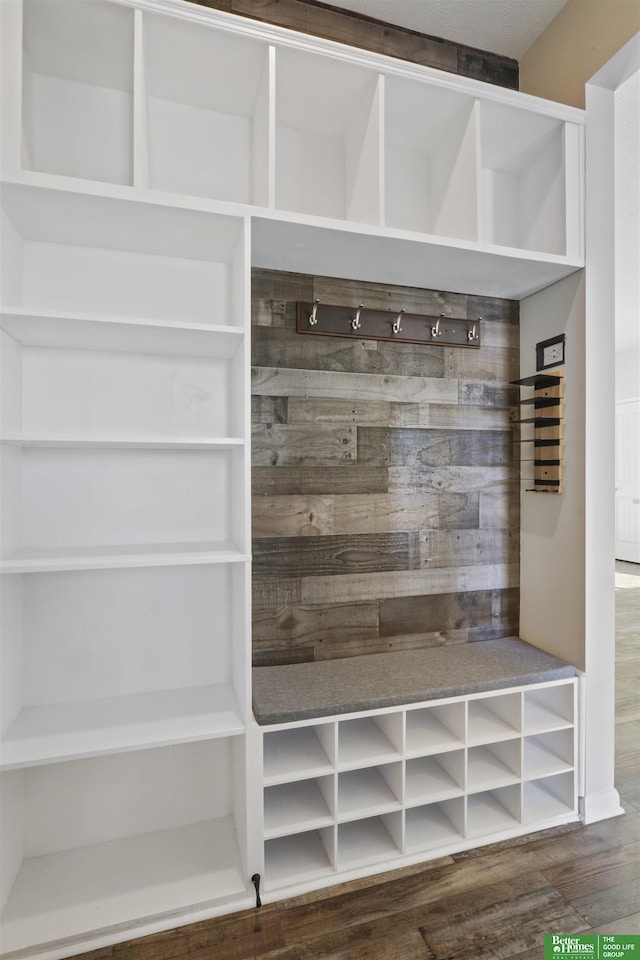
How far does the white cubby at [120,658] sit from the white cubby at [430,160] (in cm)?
156

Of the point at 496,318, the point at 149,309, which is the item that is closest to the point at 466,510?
the point at 496,318

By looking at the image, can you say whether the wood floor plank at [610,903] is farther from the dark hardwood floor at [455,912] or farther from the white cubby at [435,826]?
the white cubby at [435,826]

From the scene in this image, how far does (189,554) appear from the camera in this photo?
1582mm

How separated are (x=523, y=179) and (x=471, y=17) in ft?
2.09

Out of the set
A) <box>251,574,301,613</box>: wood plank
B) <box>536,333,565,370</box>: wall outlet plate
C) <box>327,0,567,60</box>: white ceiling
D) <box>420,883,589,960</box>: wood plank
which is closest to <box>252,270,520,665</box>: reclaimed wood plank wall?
<box>251,574,301,613</box>: wood plank

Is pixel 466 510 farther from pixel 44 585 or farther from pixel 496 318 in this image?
pixel 44 585

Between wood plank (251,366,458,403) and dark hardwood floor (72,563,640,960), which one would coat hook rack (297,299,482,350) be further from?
dark hardwood floor (72,563,640,960)

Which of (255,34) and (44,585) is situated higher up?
(255,34)

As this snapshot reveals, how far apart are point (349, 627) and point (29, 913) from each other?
1329 millimetres

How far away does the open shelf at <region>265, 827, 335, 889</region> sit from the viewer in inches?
65.8

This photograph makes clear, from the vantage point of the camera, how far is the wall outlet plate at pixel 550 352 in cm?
209

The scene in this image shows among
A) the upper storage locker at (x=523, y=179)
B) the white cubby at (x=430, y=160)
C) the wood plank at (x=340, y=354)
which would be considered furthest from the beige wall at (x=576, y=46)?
the wood plank at (x=340, y=354)

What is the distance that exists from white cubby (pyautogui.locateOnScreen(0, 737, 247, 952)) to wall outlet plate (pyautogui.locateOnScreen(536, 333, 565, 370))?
1.89 m

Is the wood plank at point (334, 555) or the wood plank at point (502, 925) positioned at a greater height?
the wood plank at point (334, 555)
